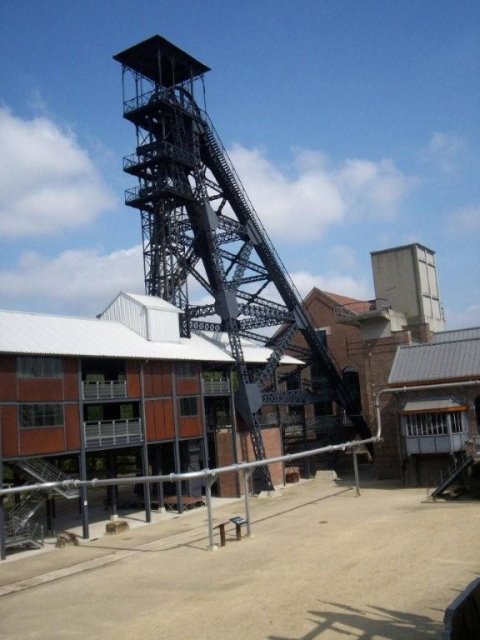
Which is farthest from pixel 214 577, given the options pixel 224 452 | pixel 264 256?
pixel 264 256

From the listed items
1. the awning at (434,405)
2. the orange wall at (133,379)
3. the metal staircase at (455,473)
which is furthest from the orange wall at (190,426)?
the metal staircase at (455,473)

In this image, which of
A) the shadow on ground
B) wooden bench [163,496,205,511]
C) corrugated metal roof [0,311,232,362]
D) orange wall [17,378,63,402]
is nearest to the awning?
corrugated metal roof [0,311,232,362]

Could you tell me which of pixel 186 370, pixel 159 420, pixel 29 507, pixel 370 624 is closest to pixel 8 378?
pixel 29 507

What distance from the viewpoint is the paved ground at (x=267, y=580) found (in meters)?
13.4

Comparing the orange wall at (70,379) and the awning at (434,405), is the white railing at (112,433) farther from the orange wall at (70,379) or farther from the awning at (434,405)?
the awning at (434,405)

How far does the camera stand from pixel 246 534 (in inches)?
963

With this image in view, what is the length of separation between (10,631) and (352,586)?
A: 8.67m

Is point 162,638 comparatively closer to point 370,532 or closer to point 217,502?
point 370,532

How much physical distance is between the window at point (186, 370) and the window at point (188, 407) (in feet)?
4.40

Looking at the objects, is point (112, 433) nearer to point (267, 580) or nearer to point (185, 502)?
point (185, 502)

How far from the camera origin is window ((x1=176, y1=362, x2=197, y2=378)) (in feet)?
114

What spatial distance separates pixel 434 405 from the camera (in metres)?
32.8

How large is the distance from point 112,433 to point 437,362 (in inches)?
724

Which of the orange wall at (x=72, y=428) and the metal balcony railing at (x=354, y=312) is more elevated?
the metal balcony railing at (x=354, y=312)
